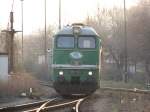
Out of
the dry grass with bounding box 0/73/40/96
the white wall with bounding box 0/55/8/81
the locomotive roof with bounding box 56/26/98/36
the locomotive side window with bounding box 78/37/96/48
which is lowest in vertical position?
the dry grass with bounding box 0/73/40/96

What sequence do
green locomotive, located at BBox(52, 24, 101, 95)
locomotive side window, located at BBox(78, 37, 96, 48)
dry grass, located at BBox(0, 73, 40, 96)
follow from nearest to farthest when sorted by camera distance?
green locomotive, located at BBox(52, 24, 101, 95)
locomotive side window, located at BBox(78, 37, 96, 48)
dry grass, located at BBox(0, 73, 40, 96)

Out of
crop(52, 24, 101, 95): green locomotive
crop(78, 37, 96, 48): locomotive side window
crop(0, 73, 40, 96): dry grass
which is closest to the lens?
crop(52, 24, 101, 95): green locomotive

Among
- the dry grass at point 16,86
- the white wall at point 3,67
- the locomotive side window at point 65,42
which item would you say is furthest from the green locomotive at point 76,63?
the white wall at point 3,67

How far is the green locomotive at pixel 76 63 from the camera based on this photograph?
936 inches

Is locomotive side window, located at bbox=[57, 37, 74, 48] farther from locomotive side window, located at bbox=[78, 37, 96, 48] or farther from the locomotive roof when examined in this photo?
locomotive side window, located at bbox=[78, 37, 96, 48]

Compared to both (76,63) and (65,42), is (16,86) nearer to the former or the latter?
(65,42)

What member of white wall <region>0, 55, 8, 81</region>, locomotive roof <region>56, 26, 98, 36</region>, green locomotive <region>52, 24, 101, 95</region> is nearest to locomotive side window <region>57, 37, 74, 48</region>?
green locomotive <region>52, 24, 101, 95</region>

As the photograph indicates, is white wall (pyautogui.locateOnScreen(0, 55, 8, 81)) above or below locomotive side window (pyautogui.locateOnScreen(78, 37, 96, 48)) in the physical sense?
below

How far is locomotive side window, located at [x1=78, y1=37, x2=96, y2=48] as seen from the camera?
79.6 ft

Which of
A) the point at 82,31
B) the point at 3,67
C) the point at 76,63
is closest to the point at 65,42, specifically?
the point at 82,31

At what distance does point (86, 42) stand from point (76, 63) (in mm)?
1345

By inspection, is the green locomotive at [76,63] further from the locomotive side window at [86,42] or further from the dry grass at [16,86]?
the dry grass at [16,86]

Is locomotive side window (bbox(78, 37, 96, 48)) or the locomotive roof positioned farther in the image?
the locomotive roof

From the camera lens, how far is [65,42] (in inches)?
962
